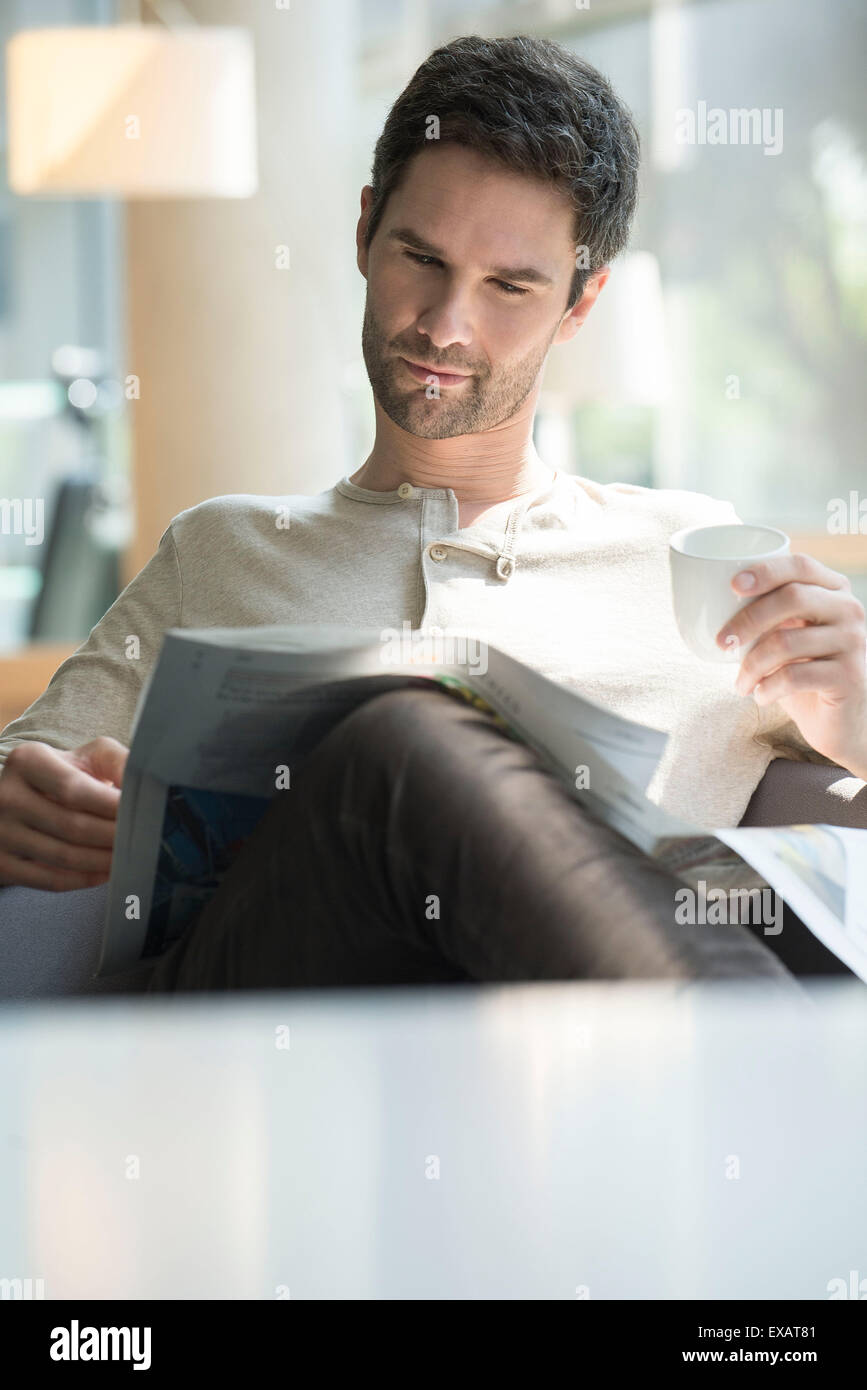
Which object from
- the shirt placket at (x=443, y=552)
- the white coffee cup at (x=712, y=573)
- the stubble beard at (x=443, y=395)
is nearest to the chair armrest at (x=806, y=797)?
the white coffee cup at (x=712, y=573)

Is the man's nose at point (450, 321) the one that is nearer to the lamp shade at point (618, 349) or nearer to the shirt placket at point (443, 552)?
the shirt placket at point (443, 552)

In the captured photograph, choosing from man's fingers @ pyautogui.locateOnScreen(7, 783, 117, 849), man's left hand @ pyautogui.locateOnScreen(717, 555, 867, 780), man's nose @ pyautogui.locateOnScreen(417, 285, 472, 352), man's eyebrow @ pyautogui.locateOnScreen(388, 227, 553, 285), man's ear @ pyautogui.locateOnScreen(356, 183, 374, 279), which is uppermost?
man's ear @ pyautogui.locateOnScreen(356, 183, 374, 279)

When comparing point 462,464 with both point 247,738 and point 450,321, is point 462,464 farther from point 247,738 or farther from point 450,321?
point 247,738

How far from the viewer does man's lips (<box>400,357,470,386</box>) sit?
139 cm

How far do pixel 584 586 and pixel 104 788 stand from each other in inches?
21.9

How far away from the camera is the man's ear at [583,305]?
59.1 inches

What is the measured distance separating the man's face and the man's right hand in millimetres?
548

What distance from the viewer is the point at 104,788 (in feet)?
3.22

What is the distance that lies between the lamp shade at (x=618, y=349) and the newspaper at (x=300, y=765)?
2.29m

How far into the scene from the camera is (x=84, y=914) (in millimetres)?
1121

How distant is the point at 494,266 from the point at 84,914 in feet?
2.29

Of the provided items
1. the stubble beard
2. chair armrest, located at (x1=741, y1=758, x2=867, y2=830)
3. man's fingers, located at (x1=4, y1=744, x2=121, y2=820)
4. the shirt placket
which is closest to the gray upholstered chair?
chair armrest, located at (x1=741, y1=758, x2=867, y2=830)

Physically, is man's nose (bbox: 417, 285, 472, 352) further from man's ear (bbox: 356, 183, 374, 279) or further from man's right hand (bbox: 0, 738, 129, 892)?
Answer: man's right hand (bbox: 0, 738, 129, 892)
